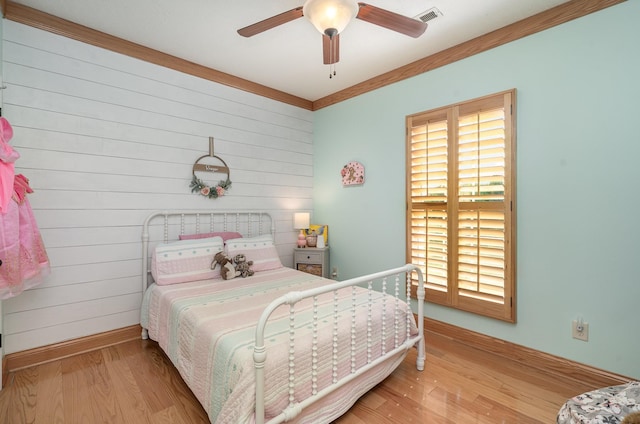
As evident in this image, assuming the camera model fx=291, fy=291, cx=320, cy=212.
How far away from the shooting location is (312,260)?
3.69 meters

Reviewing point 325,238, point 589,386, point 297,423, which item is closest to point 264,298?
point 297,423

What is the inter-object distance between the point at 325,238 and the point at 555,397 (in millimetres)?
2612

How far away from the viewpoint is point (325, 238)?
388 cm

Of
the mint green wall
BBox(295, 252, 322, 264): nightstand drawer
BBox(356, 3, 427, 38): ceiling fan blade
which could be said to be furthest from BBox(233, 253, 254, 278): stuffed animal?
BBox(356, 3, 427, 38): ceiling fan blade

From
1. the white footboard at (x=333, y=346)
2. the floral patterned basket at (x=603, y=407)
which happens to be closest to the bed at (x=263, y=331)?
the white footboard at (x=333, y=346)

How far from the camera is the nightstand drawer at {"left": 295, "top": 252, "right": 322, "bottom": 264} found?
3.66 metres

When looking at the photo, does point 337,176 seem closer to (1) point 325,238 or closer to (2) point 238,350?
(1) point 325,238

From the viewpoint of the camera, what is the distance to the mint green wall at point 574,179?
1.91 m

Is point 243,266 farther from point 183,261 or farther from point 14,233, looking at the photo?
point 14,233

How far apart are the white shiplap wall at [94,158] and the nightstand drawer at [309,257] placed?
1093 millimetres

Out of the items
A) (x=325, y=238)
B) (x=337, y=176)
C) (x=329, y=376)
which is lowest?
(x=329, y=376)

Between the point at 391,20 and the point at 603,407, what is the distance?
216 centimetres

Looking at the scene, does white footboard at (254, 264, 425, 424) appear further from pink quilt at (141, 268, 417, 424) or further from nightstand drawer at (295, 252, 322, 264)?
nightstand drawer at (295, 252, 322, 264)

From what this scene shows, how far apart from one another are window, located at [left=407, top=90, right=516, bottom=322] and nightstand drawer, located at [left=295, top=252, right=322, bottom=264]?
1162mm
